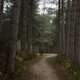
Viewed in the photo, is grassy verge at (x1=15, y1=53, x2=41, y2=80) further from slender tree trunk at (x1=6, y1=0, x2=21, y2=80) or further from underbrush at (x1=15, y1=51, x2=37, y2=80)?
slender tree trunk at (x1=6, y1=0, x2=21, y2=80)

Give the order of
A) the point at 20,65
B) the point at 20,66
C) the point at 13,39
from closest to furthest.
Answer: the point at 13,39 < the point at 20,66 < the point at 20,65

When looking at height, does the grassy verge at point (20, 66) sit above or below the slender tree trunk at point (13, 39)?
below

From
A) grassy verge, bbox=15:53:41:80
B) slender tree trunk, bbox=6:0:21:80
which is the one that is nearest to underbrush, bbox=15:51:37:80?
grassy verge, bbox=15:53:41:80

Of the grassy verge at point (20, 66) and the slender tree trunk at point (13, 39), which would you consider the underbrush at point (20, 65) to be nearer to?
the grassy verge at point (20, 66)

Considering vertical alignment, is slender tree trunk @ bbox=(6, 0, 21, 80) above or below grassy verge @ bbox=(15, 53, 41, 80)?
above

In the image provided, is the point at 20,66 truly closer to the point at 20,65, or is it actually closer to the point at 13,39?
the point at 20,65

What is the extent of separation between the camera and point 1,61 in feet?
38.6

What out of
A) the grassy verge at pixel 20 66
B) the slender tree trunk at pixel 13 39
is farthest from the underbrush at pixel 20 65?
the slender tree trunk at pixel 13 39

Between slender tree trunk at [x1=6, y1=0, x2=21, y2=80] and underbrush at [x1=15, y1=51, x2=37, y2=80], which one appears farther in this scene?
underbrush at [x1=15, y1=51, x2=37, y2=80]

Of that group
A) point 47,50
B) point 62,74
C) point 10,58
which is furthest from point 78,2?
point 47,50

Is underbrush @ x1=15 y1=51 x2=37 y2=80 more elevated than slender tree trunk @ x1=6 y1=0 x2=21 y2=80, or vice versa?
slender tree trunk @ x1=6 y1=0 x2=21 y2=80

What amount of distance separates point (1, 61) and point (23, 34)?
13.2 meters

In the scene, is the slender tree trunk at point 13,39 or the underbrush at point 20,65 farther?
the underbrush at point 20,65

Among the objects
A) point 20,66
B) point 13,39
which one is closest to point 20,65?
point 20,66
